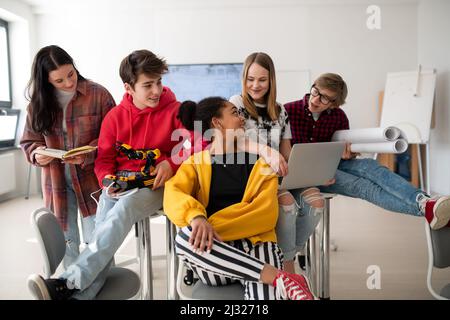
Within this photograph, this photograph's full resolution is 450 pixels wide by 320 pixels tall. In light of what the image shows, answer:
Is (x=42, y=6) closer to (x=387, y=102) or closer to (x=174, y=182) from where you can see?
(x=174, y=182)

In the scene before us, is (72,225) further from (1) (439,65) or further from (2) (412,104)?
(1) (439,65)

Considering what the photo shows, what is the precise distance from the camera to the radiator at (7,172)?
3766 millimetres

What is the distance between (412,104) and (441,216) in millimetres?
3188

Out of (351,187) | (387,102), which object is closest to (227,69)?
(387,102)

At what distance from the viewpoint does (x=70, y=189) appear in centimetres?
176

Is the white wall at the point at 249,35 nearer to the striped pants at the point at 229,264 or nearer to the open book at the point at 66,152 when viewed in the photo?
the open book at the point at 66,152

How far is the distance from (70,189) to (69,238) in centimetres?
23

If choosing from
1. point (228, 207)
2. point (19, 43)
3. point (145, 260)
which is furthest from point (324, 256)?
point (19, 43)

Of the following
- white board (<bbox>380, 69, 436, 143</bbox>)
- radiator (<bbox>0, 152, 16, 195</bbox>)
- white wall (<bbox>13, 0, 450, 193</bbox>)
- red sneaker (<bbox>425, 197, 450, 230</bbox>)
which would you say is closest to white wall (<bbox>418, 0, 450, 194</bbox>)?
white wall (<bbox>13, 0, 450, 193</bbox>)

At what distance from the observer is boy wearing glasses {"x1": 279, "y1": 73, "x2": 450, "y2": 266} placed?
5.19 ft

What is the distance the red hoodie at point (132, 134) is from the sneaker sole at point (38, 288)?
0.48m

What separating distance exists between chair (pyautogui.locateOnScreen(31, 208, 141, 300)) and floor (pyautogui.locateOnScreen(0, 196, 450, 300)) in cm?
59

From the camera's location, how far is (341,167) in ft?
6.07
